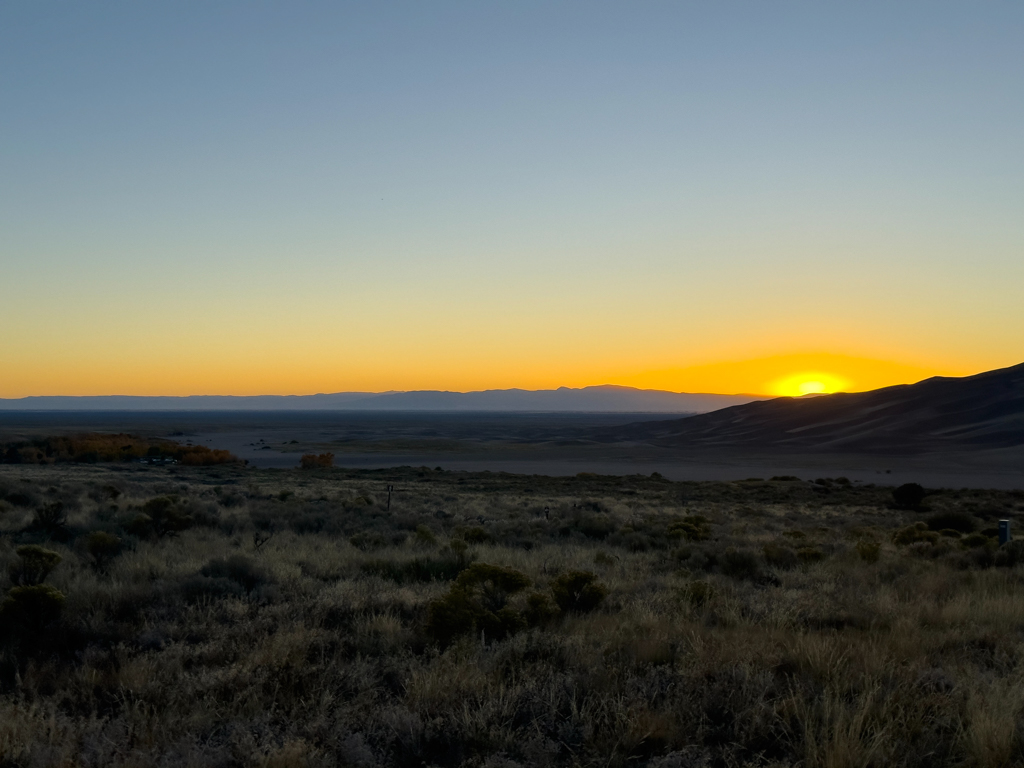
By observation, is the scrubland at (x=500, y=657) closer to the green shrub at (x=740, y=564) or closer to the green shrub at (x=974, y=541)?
the green shrub at (x=740, y=564)

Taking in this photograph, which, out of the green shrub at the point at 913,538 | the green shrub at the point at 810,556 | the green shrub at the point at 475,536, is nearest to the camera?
the green shrub at the point at 810,556

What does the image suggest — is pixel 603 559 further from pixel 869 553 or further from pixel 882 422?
pixel 882 422

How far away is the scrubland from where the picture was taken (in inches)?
163

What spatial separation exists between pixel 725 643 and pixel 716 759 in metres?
2.00

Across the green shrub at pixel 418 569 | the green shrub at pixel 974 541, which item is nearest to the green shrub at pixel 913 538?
the green shrub at pixel 974 541

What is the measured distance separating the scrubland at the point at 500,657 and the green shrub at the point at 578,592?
1.2 inches

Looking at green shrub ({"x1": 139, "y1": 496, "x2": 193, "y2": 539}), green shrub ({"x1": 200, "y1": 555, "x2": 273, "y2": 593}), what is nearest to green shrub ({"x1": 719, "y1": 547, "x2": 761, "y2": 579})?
green shrub ({"x1": 200, "y1": 555, "x2": 273, "y2": 593})

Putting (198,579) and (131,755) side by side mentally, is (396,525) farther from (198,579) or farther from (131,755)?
(131,755)

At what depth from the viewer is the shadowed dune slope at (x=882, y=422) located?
286 feet

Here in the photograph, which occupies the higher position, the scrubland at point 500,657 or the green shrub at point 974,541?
the scrubland at point 500,657

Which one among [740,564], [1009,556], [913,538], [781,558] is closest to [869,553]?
[781,558]

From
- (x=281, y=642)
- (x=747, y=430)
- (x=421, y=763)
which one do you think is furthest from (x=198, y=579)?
(x=747, y=430)

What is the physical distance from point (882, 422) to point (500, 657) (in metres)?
111

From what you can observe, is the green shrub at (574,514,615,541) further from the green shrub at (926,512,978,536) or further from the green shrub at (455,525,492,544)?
the green shrub at (926,512,978,536)
